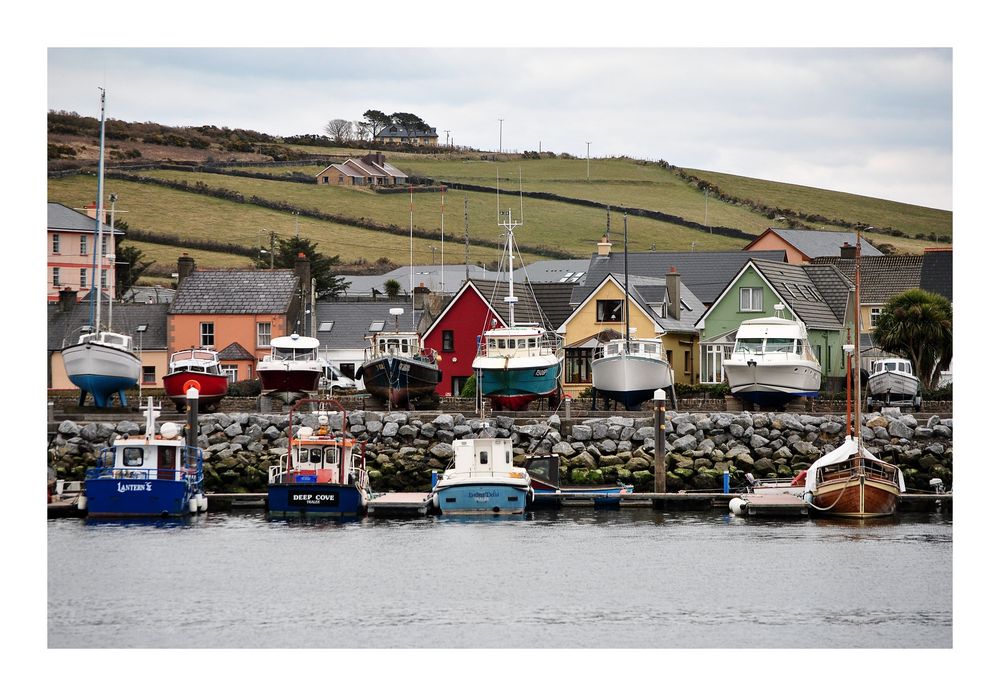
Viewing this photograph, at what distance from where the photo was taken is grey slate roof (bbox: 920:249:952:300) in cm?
4688

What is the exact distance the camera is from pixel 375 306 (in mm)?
54281

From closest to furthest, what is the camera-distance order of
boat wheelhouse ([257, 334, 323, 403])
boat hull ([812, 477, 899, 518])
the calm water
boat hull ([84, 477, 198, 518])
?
the calm water < boat hull ([84, 477, 198, 518]) < boat hull ([812, 477, 899, 518]) < boat wheelhouse ([257, 334, 323, 403])

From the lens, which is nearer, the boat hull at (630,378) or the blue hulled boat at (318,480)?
the blue hulled boat at (318,480)

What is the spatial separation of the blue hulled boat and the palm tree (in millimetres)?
17081

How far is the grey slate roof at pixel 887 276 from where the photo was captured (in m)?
50.8

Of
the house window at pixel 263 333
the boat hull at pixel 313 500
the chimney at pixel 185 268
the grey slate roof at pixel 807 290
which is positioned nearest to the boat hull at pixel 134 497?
the boat hull at pixel 313 500

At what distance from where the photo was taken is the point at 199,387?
39.2 metres

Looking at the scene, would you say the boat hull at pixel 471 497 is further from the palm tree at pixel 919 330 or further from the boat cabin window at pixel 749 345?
the palm tree at pixel 919 330

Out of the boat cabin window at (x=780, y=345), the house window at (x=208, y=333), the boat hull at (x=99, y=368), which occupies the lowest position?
the boat hull at (x=99, y=368)

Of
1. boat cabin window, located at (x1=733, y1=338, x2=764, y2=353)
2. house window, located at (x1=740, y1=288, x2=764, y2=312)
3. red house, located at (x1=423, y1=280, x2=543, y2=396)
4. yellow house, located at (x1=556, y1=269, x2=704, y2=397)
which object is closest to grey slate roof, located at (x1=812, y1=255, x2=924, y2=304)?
house window, located at (x1=740, y1=288, x2=764, y2=312)

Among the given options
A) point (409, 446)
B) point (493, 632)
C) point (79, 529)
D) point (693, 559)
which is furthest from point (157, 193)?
point (493, 632)

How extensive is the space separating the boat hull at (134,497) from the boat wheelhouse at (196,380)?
873 centimetres

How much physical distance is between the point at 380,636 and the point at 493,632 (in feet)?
4.85

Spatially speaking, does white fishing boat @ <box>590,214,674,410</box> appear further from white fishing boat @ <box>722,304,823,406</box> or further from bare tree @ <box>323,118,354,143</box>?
bare tree @ <box>323,118,354,143</box>
